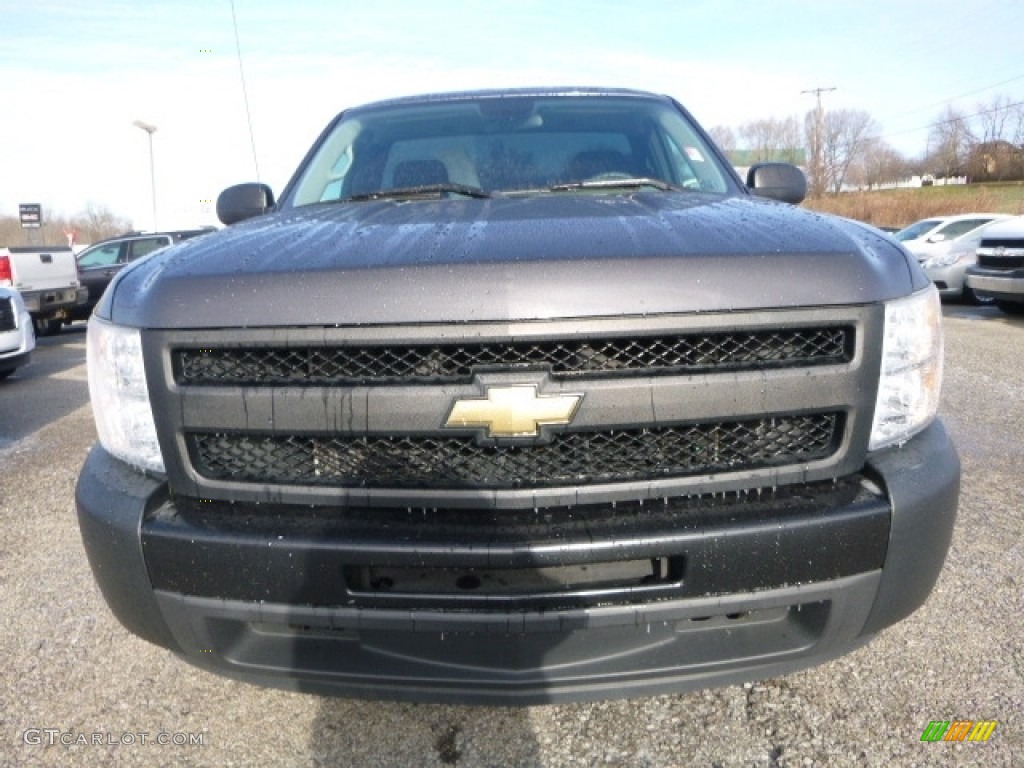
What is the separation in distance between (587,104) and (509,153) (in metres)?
0.52

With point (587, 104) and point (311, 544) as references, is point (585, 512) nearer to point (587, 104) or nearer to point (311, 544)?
point (311, 544)

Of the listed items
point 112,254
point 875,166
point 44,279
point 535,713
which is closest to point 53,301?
point 44,279

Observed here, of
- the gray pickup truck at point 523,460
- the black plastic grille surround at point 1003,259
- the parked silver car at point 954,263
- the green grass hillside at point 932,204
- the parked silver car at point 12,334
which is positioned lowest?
the green grass hillside at point 932,204

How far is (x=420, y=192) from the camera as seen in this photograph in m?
2.65

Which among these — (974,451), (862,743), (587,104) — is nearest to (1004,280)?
(974,451)

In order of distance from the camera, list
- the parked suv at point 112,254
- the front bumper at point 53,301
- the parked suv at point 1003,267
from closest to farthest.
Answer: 1. the parked suv at point 1003,267
2. the front bumper at point 53,301
3. the parked suv at point 112,254

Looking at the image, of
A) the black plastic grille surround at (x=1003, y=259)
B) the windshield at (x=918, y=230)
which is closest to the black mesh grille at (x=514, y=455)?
the black plastic grille surround at (x=1003, y=259)

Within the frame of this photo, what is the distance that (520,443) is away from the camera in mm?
1655

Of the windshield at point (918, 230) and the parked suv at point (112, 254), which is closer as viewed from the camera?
the parked suv at point (112, 254)

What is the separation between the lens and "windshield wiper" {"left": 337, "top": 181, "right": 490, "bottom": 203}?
260cm

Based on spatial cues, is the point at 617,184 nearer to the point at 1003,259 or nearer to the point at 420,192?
the point at 420,192

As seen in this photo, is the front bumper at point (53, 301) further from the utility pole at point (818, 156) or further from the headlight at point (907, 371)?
the utility pole at point (818, 156)

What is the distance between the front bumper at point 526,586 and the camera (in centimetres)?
166

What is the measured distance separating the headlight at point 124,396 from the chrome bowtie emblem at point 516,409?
0.75m
